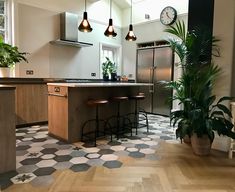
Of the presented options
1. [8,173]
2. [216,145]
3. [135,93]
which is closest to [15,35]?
[135,93]

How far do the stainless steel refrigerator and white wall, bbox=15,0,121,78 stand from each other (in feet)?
5.35

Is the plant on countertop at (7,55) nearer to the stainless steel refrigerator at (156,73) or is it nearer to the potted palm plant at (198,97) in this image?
the potted palm plant at (198,97)

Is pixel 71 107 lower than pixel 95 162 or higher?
higher

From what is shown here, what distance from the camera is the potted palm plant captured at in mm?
2844

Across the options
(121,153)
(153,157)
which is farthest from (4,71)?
(153,157)

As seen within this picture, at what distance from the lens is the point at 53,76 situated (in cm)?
550

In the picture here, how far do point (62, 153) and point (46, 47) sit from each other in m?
3.30

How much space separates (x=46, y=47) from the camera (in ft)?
17.4

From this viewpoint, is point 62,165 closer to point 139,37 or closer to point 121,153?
point 121,153

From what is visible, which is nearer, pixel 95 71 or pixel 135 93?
pixel 135 93

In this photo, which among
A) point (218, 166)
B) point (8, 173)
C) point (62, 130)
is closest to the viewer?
point (8, 173)

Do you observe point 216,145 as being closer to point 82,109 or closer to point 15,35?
point 82,109

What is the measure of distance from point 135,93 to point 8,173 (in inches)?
118

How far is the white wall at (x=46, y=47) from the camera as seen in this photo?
491 cm
